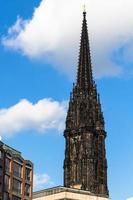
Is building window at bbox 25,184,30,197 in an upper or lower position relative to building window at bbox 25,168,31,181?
lower

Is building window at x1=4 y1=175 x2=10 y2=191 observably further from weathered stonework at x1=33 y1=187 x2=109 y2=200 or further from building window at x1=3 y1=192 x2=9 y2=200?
weathered stonework at x1=33 y1=187 x2=109 y2=200

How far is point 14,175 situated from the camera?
124m

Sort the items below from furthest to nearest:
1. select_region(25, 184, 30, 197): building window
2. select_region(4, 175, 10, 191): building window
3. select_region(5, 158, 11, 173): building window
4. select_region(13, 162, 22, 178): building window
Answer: select_region(25, 184, 30, 197): building window, select_region(13, 162, 22, 178): building window, select_region(5, 158, 11, 173): building window, select_region(4, 175, 10, 191): building window

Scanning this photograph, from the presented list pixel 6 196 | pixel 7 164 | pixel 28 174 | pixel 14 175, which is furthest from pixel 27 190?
pixel 7 164

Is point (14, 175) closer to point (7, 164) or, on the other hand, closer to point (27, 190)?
point (7, 164)

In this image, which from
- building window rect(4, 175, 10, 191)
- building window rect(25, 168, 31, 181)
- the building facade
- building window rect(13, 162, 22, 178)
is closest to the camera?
the building facade

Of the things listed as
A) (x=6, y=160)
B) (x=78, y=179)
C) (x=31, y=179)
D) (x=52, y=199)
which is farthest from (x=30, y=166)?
(x=78, y=179)

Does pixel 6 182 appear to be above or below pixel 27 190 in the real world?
below

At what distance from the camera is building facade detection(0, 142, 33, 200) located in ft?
387

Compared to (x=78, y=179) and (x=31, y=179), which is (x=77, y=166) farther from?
(x=31, y=179)

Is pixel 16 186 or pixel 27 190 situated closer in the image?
pixel 16 186

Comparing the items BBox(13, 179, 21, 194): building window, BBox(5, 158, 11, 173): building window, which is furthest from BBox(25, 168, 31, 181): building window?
BBox(5, 158, 11, 173): building window

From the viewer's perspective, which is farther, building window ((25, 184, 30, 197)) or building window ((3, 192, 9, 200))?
building window ((25, 184, 30, 197))

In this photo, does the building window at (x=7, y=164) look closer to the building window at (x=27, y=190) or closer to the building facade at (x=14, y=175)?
the building facade at (x=14, y=175)
